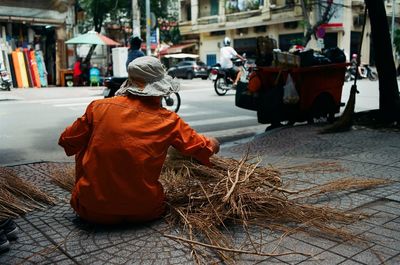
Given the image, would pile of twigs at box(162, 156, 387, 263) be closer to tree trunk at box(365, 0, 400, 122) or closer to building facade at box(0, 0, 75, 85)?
tree trunk at box(365, 0, 400, 122)

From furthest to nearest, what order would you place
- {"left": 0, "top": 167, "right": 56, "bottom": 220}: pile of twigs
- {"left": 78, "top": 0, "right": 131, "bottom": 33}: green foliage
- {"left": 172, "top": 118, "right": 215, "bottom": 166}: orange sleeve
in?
{"left": 78, "top": 0, "right": 131, "bottom": 33}: green foliage, {"left": 0, "top": 167, "right": 56, "bottom": 220}: pile of twigs, {"left": 172, "top": 118, "right": 215, "bottom": 166}: orange sleeve

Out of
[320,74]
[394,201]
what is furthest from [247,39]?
[394,201]

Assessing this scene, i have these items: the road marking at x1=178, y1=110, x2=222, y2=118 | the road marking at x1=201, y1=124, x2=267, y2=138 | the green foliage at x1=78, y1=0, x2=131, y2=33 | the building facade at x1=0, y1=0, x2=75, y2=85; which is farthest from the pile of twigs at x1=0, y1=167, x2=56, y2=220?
the green foliage at x1=78, y1=0, x2=131, y2=33

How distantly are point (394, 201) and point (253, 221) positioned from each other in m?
1.29

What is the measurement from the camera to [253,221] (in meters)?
3.28

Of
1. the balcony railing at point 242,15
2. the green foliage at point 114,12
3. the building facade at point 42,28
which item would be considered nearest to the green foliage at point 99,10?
the green foliage at point 114,12

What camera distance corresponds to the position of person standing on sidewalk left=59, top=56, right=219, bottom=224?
304 cm

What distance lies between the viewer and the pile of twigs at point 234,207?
299 centimetres

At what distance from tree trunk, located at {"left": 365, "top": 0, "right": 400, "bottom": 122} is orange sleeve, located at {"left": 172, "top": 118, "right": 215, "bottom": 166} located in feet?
17.5

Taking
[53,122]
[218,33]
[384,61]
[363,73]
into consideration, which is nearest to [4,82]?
[53,122]

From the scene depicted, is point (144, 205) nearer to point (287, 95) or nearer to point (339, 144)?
point (339, 144)

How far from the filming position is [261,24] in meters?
35.7

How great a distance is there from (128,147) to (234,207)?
32.9 inches

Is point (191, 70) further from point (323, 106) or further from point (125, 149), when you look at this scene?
point (125, 149)
